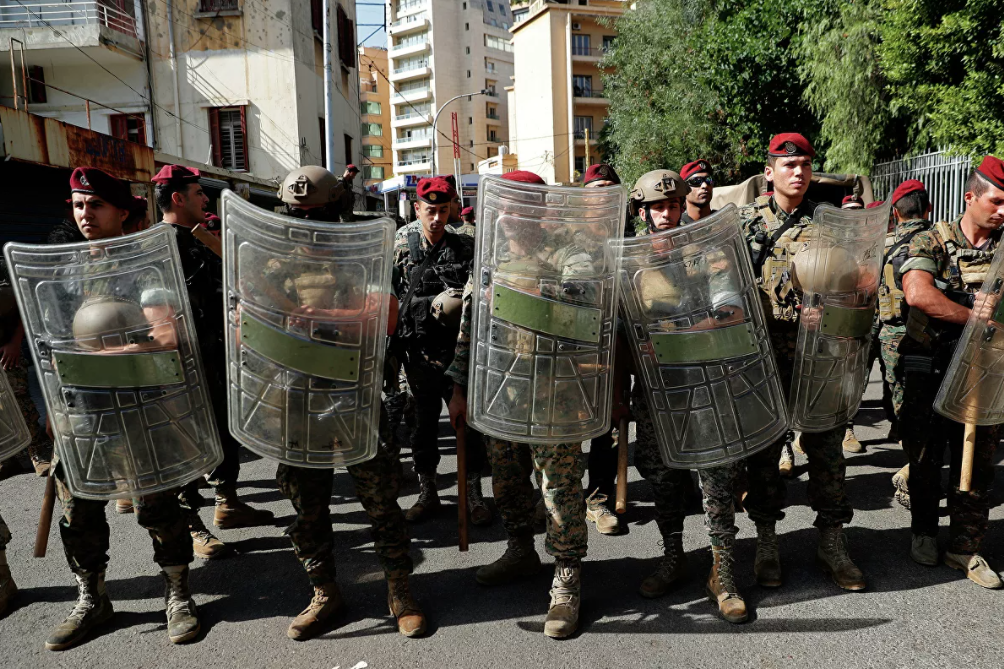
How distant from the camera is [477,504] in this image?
4.01 m

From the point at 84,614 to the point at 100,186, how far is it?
1.77 metres

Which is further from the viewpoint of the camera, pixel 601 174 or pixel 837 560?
pixel 601 174

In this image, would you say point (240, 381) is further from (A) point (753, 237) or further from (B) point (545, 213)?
(A) point (753, 237)

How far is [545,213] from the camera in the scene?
8.23 feet

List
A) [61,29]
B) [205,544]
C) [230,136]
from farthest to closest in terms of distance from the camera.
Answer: [230,136], [61,29], [205,544]

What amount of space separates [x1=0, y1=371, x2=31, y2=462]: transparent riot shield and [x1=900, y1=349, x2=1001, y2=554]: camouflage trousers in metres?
3.95

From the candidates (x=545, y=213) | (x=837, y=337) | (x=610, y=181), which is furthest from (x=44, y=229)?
(x=837, y=337)

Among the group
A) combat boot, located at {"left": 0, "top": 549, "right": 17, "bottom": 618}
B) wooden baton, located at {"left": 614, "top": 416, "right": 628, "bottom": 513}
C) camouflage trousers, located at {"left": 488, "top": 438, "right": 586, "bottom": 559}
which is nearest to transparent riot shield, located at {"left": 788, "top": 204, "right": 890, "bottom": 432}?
wooden baton, located at {"left": 614, "top": 416, "right": 628, "bottom": 513}

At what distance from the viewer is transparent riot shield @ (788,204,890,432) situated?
8.95 ft

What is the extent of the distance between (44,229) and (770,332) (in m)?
11.5

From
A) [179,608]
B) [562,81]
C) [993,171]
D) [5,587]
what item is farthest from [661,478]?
[562,81]

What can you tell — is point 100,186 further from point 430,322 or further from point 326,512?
point 430,322

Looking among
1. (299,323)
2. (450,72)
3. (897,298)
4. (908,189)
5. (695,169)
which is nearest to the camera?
(299,323)

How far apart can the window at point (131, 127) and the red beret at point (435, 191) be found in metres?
14.7
